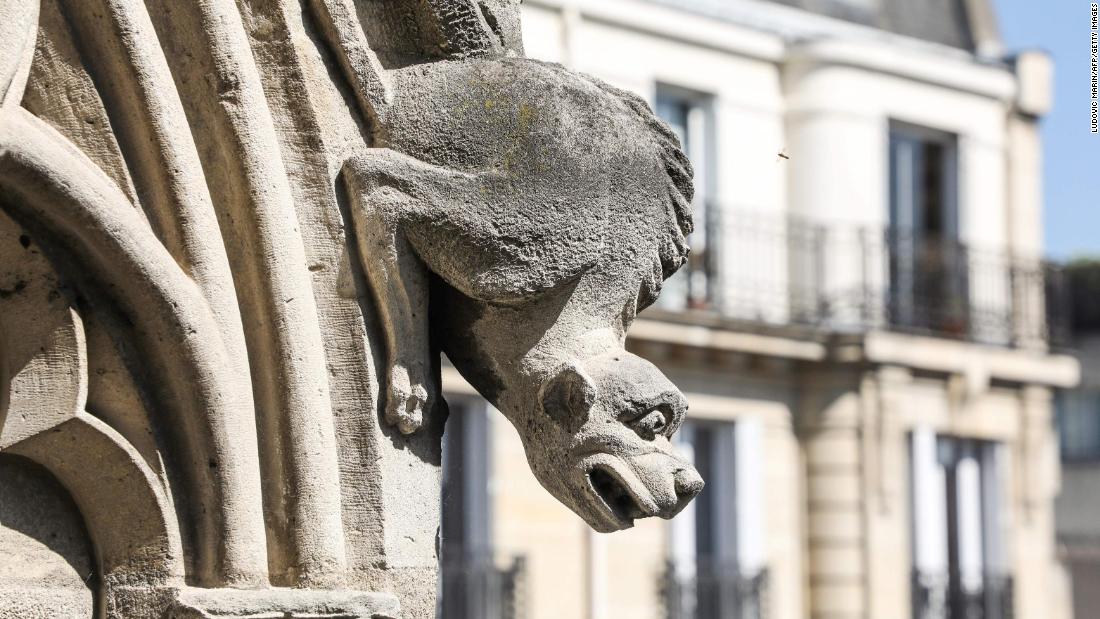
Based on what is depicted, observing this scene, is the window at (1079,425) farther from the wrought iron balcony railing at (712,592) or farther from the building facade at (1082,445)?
the wrought iron balcony railing at (712,592)

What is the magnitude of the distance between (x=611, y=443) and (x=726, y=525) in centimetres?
2021

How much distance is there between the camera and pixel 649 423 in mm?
3018

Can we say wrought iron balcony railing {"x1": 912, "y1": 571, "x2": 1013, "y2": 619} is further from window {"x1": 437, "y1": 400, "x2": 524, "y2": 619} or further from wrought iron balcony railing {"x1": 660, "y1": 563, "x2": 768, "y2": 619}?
window {"x1": 437, "y1": 400, "x2": 524, "y2": 619}

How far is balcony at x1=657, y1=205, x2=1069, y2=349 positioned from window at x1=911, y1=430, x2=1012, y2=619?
4.21 feet

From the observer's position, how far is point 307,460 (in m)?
2.82

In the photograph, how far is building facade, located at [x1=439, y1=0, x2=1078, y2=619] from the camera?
22094 mm

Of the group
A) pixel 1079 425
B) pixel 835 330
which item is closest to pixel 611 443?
pixel 835 330

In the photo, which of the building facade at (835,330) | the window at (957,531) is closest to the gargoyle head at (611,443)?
the building facade at (835,330)

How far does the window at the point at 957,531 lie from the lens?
2423cm

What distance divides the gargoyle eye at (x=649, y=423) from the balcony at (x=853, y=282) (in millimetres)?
19304

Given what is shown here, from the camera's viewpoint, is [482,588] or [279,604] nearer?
[279,604]

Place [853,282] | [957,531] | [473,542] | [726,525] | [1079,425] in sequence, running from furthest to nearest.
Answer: [1079,425]
[957,531]
[853,282]
[726,525]
[473,542]

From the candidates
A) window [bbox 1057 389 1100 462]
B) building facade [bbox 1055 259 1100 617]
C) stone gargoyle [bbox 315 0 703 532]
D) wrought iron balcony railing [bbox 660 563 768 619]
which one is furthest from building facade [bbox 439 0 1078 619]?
stone gargoyle [bbox 315 0 703 532]

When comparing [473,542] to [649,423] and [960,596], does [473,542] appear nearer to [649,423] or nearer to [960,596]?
[960,596]
